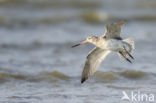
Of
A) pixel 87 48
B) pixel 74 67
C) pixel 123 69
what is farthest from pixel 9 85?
pixel 87 48

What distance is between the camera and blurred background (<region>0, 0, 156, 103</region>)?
6145mm

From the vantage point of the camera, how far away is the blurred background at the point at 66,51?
614 centimetres

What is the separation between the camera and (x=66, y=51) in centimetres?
892

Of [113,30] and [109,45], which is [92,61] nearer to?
[109,45]

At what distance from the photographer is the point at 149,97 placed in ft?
18.9

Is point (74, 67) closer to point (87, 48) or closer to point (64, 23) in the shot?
point (87, 48)

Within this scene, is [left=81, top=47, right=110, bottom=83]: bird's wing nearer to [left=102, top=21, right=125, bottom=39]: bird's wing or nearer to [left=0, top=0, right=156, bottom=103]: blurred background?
[left=0, top=0, right=156, bottom=103]: blurred background

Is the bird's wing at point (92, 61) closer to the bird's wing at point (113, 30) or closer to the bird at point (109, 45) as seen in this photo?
the bird at point (109, 45)

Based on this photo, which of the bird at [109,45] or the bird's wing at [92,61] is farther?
the bird's wing at [92,61]

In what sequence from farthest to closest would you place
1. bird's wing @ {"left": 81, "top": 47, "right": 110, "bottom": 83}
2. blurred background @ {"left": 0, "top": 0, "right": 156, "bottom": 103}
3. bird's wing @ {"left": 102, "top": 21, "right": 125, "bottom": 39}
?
1. bird's wing @ {"left": 81, "top": 47, "right": 110, "bottom": 83}
2. blurred background @ {"left": 0, "top": 0, "right": 156, "bottom": 103}
3. bird's wing @ {"left": 102, "top": 21, "right": 125, "bottom": 39}

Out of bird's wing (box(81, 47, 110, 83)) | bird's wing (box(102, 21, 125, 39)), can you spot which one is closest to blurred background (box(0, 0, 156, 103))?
bird's wing (box(81, 47, 110, 83))

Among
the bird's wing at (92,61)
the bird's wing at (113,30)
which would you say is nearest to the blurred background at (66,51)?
the bird's wing at (92,61)

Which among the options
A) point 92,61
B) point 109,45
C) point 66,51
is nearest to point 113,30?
point 109,45

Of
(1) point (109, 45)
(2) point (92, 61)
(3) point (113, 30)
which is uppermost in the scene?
(3) point (113, 30)
